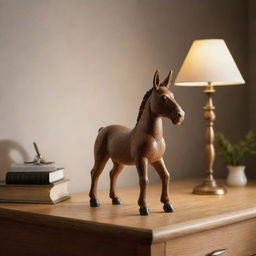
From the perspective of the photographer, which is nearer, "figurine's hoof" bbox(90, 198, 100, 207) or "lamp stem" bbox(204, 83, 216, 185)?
"figurine's hoof" bbox(90, 198, 100, 207)

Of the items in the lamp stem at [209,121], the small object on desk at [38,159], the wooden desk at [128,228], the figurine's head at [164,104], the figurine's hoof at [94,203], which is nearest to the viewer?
the wooden desk at [128,228]

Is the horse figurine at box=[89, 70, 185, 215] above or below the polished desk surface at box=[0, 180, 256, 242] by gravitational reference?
above

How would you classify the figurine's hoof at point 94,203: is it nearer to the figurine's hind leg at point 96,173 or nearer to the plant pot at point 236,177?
the figurine's hind leg at point 96,173

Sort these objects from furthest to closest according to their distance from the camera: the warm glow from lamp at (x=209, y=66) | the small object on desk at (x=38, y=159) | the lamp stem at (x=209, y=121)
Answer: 1. the lamp stem at (x=209, y=121)
2. the warm glow from lamp at (x=209, y=66)
3. the small object on desk at (x=38, y=159)

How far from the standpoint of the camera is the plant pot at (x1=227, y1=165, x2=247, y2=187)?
84.4 inches

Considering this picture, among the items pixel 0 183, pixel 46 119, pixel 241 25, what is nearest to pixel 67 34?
pixel 46 119

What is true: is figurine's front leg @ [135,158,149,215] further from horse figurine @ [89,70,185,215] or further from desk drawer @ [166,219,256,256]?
desk drawer @ [166,219,256,256]

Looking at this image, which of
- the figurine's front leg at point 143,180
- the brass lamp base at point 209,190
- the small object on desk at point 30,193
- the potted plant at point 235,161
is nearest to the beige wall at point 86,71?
the small object on desk at point 30,193

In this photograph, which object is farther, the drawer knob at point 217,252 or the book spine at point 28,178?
the book spine at point 28,178

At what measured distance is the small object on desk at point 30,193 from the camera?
5.32 feet

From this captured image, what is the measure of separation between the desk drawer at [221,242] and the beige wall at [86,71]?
718mm

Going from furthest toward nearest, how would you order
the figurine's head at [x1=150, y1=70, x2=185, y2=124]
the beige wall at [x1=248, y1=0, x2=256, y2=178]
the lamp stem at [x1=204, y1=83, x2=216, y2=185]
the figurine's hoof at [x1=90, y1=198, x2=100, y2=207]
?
the beige wall at [x1=248, y1=0, x2=256, y2=178] → the lamp stem at [x1=204, y1=83, x2=216, y2=185] → the figurine's hoof at [x1=90, y1=198, x2=100, y2=207] → the figurine's head at [x1=150, y1=70, x2=185, y2=124]

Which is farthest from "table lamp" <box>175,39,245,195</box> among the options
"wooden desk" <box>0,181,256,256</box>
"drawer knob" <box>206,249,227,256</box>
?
"drawer knob" <box>206,249,227,256</box>

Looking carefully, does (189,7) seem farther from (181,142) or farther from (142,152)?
(142,152)
